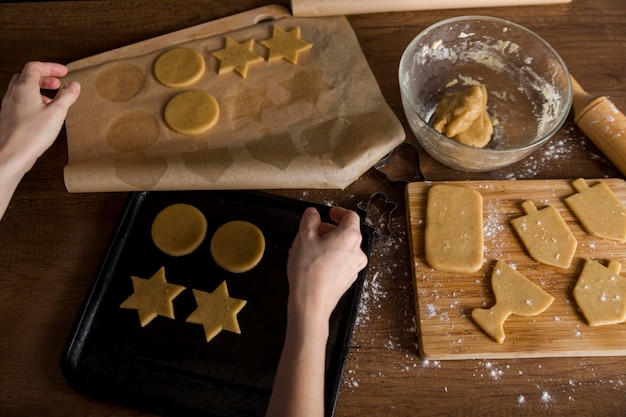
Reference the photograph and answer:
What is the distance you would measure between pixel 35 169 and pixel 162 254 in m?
0.39

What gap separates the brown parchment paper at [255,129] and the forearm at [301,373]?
16.1 inches

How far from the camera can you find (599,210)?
107cm

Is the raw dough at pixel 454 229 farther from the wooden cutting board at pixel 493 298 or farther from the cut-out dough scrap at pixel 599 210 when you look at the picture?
the cut-out dough scrap at pixel 599 210

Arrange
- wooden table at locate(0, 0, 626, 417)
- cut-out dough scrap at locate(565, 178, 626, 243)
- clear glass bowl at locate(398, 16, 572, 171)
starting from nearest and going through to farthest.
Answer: wooden table at locate(0, 0, 626, 417)
cut-out dough scrap at locate(565, 178, 626, 243)
clear glass bowl at locate(398, 16, 572, 171)

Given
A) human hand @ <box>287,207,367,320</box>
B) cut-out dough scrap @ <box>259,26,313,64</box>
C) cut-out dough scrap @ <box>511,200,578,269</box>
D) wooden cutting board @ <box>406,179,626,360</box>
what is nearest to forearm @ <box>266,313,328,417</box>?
human hand @ <box>287,207,367,320</box>

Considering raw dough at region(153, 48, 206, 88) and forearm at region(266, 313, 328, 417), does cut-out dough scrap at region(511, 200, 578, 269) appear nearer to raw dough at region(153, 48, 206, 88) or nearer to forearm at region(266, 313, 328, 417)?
forearm at region(266, 313, 328, 417)

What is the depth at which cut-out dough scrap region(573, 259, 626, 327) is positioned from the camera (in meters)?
0.97

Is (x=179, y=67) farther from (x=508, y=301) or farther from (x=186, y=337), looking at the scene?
(x=508, y=301)

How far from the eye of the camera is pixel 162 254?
3.54 feet

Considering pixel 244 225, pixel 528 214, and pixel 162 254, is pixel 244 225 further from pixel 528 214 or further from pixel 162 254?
pixel 528 214

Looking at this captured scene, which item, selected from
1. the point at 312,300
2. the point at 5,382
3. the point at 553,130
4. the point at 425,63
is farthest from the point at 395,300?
the point at 5,382

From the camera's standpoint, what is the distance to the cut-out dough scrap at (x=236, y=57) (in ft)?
4.10

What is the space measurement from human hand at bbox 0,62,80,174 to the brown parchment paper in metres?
0.14

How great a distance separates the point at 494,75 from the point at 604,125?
0.95 ft
